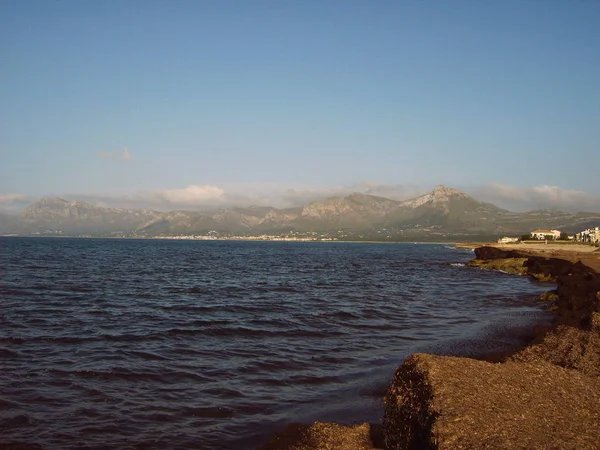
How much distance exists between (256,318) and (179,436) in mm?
13984

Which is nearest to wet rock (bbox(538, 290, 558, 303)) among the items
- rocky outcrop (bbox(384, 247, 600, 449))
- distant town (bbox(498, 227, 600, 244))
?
rocky outcrop (bbox(384, 247, 600, 449))

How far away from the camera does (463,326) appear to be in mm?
23141

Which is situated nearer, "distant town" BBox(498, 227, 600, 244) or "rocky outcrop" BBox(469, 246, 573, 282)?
"rocky outcrop" BBox(469, 246, 573, 282)

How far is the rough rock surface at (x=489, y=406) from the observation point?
6.97 m

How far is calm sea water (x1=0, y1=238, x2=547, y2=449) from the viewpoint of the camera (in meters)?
11.0

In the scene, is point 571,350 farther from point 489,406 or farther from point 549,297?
point 549,297

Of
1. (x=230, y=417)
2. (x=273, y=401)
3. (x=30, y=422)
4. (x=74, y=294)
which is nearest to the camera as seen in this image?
(x=30, y=422)

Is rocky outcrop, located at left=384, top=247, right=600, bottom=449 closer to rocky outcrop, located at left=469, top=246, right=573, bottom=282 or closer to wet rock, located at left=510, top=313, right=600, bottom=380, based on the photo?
wet rock, located at left=510, top=313, right=600, bottom=380

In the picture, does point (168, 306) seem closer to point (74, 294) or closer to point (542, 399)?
point (74, 294)

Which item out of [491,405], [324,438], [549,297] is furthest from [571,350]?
[549,297]

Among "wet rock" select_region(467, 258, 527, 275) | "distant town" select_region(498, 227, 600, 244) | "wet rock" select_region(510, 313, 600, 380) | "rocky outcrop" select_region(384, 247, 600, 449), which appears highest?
"distant town" select_region(498, 227, 600, 244)

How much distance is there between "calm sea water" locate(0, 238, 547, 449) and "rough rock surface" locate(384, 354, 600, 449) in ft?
8.45

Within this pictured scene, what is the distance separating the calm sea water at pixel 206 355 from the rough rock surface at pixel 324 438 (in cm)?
57

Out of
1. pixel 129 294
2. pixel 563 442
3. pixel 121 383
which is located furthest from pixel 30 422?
pixel 129 294
